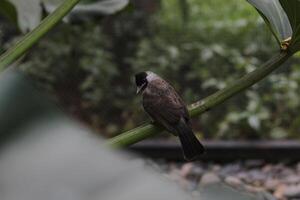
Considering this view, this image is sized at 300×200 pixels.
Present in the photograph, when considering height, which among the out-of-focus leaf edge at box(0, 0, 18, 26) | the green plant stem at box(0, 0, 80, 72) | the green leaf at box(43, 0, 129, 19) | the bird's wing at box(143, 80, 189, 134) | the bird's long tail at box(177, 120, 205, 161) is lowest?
the bird's long tail at box(177, 120, 205, 161)

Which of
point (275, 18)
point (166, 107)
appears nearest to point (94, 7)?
point (166, 107)

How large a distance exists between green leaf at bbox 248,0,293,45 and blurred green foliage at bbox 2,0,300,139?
3230 millimetres

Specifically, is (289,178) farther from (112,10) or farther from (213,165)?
(112,10)

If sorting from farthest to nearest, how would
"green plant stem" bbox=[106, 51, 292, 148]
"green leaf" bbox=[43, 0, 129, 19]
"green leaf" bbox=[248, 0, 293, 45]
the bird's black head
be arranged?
"green leaf" bbox=[43, 0, 129, 19]
the bird's black head
"green leaf" bbox=[248, 0, 293, 45]
"green plant stem" bbox=[106, 51, 292, 148]

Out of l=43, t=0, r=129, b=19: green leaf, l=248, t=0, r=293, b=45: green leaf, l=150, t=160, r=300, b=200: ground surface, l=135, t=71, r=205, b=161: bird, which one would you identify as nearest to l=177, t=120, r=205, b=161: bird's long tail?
l=135, t=71, r=205, b=161: bird

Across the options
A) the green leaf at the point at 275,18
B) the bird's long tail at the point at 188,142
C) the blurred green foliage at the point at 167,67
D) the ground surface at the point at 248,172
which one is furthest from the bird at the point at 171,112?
the blurred green foliage at the point at 167,67

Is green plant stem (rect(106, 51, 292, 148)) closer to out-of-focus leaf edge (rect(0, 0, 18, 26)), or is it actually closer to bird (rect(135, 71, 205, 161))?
bird (rect(135, 71, 205, 161))

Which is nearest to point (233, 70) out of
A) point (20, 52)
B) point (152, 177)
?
point (20, 52)

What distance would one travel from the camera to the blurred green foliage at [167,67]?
14.5ft

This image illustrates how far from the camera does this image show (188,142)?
55.5 inches

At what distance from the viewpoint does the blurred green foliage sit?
174 inches

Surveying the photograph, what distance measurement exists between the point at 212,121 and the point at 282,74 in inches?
23.6

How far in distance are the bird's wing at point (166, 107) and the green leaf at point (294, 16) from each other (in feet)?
1.28

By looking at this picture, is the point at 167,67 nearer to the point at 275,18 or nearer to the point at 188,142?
the point at 188,142
